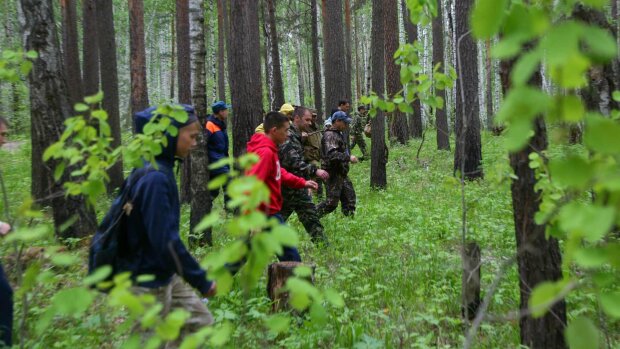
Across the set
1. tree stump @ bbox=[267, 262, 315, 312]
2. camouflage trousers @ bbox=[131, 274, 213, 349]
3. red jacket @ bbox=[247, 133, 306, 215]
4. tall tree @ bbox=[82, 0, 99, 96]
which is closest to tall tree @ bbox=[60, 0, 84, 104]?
tall tree @ bbox=[82, 0, 99, 96]

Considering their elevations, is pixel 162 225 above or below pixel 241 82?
below

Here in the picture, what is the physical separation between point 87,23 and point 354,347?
1254 centimetres

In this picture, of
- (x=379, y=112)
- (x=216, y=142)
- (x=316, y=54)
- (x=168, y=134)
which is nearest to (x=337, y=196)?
(x=216, y=142)

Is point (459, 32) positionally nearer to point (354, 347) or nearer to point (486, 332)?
point (486, 332)

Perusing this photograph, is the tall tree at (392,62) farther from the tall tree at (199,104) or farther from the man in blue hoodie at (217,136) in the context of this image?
the tall tree at (199,104)

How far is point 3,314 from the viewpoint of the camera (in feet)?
11.5

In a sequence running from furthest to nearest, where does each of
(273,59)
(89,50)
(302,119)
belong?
(273,59)
(89,50)
(302,119)

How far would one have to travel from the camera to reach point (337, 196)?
8.48 meters

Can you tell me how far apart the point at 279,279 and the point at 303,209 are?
7.15 feet

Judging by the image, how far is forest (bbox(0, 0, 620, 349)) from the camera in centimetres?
125

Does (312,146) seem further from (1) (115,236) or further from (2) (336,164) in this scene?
(1) (115,236)

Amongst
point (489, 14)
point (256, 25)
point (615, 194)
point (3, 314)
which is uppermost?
point (256, 25)

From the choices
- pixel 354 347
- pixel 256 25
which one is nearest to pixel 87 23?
pixel 256 25

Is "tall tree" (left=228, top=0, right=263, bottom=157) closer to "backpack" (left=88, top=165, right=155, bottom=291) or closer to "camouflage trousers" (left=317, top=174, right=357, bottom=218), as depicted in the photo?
"camouflage trousers" (left=317, top=174, right=357, bottom=218)
